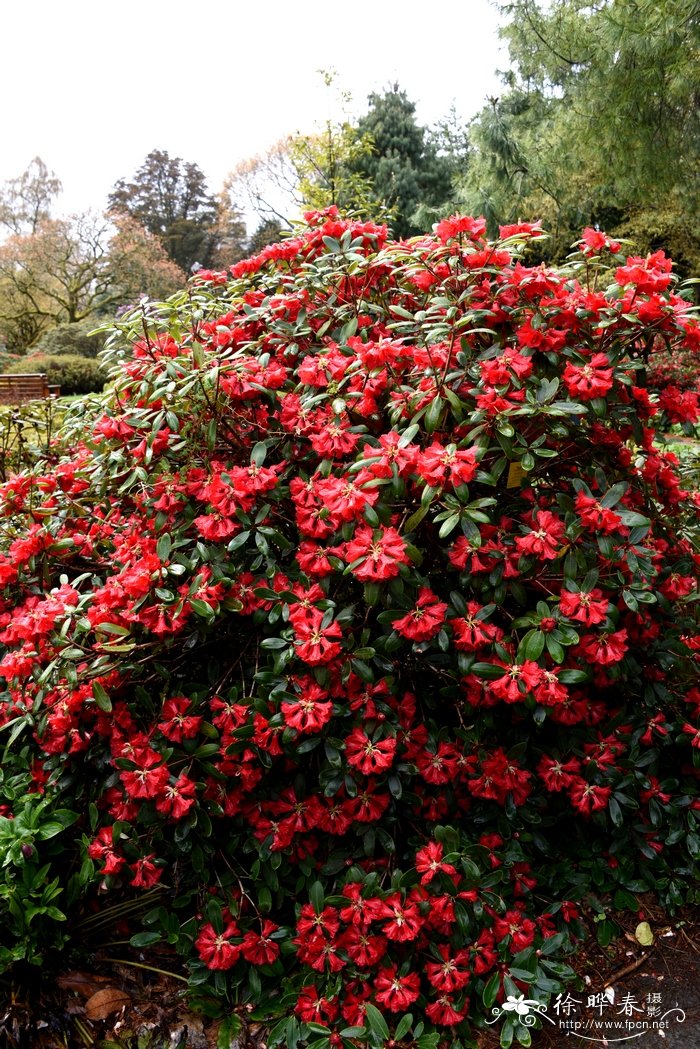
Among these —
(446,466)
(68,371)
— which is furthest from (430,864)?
(68,371)

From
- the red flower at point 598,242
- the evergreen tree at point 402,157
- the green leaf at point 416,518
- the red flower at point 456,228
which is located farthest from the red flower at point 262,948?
the evergreen tree at point 402,157

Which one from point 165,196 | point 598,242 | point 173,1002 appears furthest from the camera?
point 165,196

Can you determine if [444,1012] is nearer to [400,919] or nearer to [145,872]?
[400,919]

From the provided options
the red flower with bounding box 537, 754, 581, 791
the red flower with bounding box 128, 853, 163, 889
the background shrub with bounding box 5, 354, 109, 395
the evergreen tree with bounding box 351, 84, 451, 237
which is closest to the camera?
the red flower with bounding box 128, 853, 163, 889

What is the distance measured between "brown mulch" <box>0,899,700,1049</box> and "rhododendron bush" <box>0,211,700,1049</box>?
7 cm

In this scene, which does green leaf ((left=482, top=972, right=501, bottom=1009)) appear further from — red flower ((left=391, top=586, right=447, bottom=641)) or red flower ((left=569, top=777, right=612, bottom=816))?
red flower ((left=391, top=586, right=447, bottom=641))

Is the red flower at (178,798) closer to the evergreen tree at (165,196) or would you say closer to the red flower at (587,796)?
the red flower at (587,796)

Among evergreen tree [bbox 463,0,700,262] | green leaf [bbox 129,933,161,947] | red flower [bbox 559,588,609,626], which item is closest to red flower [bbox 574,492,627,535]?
red flower [bbox 559,588,609,626]

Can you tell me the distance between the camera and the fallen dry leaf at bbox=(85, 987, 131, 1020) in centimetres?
165

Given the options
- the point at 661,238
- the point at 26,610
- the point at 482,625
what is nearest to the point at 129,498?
the point at 26,610

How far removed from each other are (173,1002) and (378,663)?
88cm

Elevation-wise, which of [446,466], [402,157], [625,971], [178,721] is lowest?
[625,971]

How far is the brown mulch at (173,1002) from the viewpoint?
1596 millimetres

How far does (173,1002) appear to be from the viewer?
67.1 inches
